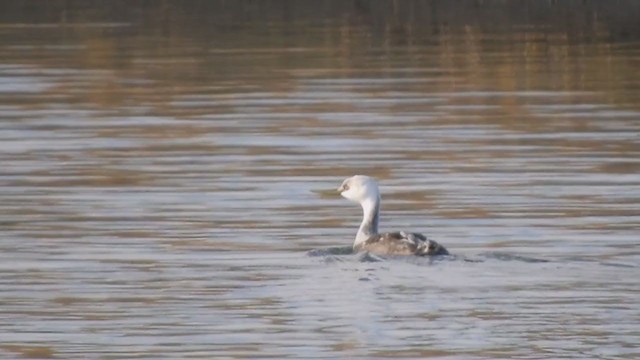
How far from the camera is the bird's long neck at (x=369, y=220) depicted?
643 inches

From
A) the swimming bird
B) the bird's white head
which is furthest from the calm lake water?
the bird's white head

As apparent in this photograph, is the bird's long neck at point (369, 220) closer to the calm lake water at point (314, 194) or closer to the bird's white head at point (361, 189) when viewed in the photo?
the bird's white head at point (361, 189)

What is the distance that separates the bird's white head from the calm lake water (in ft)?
0.97

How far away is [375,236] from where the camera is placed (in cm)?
1602

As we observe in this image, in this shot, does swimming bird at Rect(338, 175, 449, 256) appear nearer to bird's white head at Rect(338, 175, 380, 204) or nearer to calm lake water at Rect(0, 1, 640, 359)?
bird's white head at Rect(338, 175, 380, 204)

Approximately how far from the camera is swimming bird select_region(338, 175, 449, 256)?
595 inches

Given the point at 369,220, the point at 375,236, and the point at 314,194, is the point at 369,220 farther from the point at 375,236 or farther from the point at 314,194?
the point at 314,194

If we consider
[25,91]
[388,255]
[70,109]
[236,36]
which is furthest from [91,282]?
[236,36]

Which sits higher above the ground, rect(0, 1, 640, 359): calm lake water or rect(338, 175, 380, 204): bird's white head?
rect(338, 175, 380, 204): bird's white head

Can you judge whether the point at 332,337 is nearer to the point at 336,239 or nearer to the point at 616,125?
the point at 336,239

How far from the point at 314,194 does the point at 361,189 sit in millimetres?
1782

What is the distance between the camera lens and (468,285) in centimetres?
1416

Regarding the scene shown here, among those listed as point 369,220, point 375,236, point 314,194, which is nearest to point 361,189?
point 369,220

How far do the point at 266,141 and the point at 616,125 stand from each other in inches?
148
